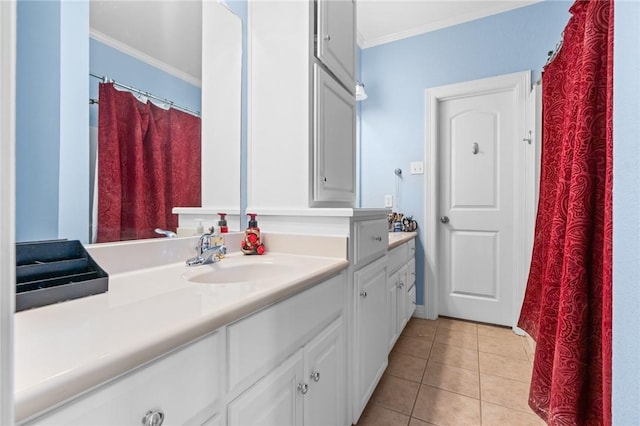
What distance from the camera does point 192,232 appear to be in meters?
1.21

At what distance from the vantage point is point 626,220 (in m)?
0.57

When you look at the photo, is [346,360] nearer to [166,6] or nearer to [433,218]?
[166,6]

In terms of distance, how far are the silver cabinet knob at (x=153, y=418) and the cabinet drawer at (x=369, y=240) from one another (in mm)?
876

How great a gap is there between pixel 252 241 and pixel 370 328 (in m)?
0.69

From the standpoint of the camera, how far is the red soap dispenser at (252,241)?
4.37ft

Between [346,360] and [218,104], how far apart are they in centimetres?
121

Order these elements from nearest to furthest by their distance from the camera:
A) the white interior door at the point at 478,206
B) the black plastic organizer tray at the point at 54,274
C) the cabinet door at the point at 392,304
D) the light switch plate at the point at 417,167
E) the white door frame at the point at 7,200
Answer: the white door frame at the point at 7,200, the black plastic organizer tray at the point at 54,274, the cabinet door at the point at 392,304, the white interior door at the point at 478,206, the light switch plate at the point at 417,167

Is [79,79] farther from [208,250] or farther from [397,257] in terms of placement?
[397,257]

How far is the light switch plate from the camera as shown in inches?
107

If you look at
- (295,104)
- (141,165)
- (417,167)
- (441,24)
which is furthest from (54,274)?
(441,24)

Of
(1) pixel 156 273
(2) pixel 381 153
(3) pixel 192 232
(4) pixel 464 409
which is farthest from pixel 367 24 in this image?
(4) pixel 464 409

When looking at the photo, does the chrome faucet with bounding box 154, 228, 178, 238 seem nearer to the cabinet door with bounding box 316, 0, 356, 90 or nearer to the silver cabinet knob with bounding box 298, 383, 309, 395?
the silver cabinet knob with bounding box 298, 383, 309, 395

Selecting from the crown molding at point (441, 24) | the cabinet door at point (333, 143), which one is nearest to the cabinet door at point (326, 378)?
the cabinet door at point (333, 143)

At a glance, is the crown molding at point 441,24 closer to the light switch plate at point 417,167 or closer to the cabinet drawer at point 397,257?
the light switch plate at point 417,167
